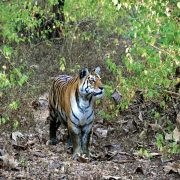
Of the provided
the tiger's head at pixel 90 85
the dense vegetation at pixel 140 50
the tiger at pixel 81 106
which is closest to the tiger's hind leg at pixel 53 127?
the tiger at pixel 81 106

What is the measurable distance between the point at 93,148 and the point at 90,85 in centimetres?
106

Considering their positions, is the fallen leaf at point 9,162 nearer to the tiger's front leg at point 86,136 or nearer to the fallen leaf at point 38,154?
the fallen leaf at point 38,154

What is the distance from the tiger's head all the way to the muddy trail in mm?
879

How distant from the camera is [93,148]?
27.4ft

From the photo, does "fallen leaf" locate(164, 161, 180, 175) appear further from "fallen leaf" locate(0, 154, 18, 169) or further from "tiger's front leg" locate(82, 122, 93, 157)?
"fallen leaf" locate(0, 154, 18, 169)

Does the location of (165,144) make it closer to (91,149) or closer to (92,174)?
(92,174)

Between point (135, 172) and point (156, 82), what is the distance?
46.7 inches

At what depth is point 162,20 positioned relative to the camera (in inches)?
246

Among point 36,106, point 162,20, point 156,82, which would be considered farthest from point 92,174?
point 36,106

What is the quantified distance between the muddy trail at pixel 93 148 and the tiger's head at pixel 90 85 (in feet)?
2.88

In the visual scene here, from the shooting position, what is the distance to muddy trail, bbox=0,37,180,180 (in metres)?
6.75

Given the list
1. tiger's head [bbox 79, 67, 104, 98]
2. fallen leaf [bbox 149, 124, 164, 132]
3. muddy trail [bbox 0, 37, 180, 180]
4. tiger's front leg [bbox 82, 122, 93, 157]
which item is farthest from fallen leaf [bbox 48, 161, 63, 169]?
fallen leaf [bbox 149, 124, 164, 132]

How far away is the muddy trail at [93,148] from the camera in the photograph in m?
6.75

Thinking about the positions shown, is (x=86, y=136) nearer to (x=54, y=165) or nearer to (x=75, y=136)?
(x=75, y=136)
